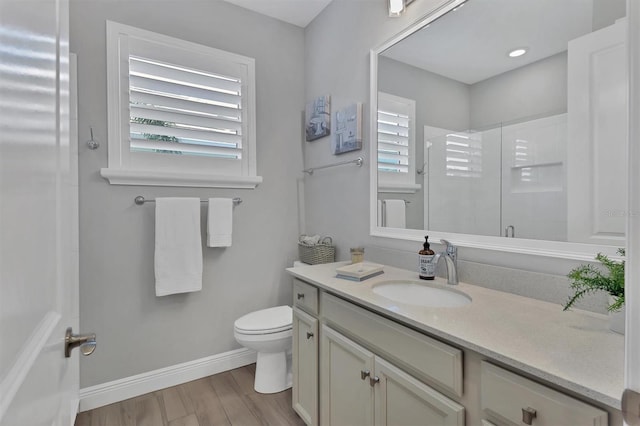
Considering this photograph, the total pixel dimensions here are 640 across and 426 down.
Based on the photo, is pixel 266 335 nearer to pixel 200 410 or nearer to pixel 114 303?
pixel 200 410

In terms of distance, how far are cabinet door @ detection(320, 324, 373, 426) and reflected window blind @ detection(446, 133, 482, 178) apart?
945mm

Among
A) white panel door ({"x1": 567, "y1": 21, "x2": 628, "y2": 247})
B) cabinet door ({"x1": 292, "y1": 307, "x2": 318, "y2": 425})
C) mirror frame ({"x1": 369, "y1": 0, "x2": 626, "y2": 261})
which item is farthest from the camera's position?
cabinet door ({"x1": 292, "y1": 307, "x2": 318, "y2": 425})

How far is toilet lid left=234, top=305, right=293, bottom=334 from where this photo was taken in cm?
194

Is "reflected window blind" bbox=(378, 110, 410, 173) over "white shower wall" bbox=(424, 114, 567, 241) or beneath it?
over

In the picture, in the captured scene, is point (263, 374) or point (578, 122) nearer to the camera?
point (578, 122)

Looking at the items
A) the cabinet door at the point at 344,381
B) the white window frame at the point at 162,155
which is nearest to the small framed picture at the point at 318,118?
the white window frame at the point at 162,155

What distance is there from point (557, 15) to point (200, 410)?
2.58 m

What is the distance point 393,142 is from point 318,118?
74 centimetres

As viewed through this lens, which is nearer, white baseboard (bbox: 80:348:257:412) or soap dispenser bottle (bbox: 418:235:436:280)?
soap dispenser bottle (bbox: 418:235:436:280)

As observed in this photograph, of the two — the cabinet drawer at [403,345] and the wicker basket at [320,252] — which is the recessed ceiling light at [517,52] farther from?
the wicker basket at [320,252]

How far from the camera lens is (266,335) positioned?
1924 mm

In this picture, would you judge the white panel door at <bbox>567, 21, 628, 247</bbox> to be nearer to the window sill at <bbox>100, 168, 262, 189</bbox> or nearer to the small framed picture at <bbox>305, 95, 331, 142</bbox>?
the small framed picture at <bbox>305, 95, 331, 142</bbox>

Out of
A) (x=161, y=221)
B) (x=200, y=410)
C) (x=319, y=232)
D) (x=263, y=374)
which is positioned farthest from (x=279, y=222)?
(x=200, y=410)

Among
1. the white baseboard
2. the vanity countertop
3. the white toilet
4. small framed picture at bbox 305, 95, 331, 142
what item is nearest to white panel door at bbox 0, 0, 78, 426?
the vanity countertop
